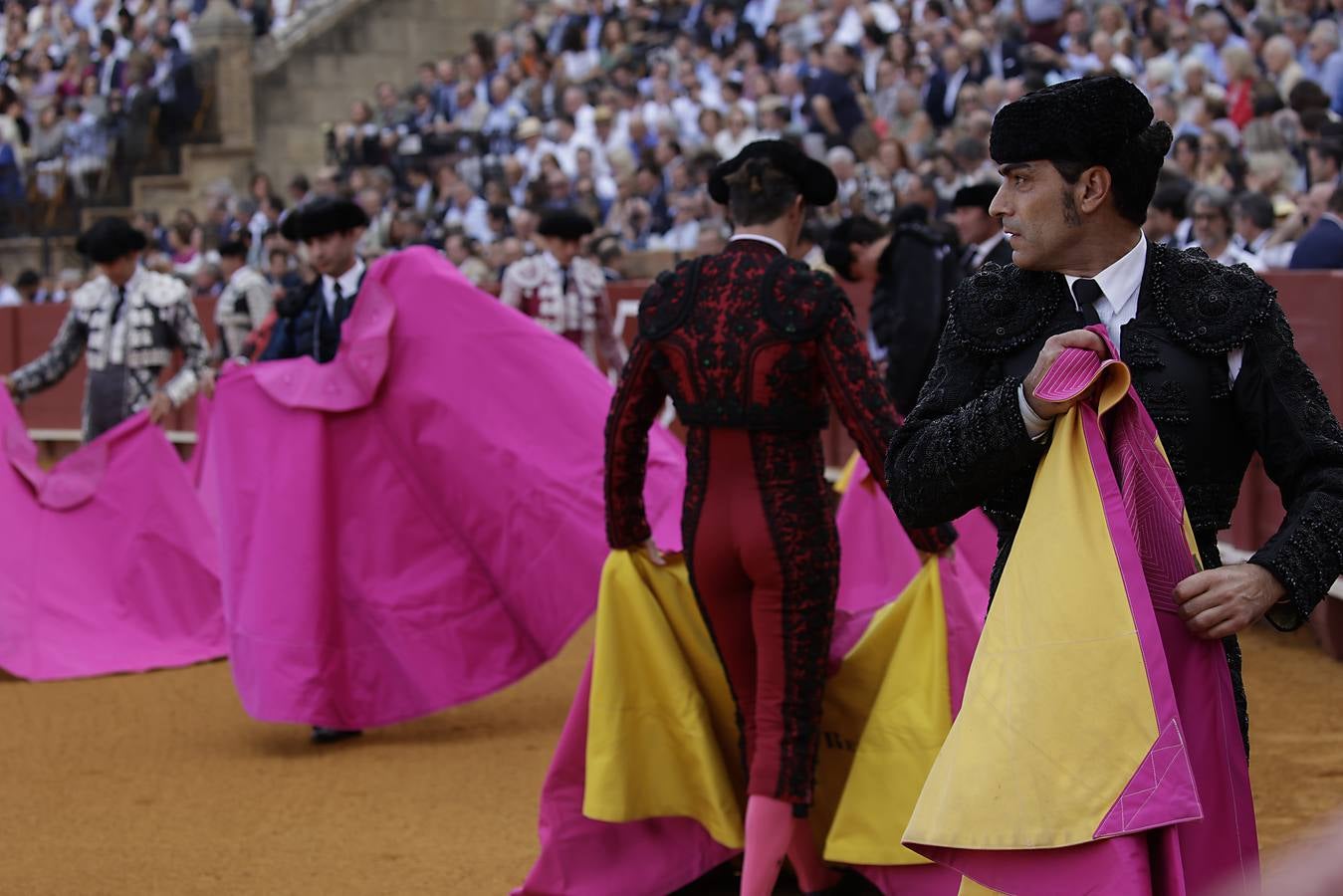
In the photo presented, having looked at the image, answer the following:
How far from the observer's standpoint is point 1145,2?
11945 millimetres

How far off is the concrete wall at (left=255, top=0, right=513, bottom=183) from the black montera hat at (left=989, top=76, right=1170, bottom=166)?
1891 cm

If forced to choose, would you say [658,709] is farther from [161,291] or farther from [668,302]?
[161,291]

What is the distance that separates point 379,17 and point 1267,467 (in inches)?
816

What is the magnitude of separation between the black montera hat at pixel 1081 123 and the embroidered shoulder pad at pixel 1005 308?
0.55 ft

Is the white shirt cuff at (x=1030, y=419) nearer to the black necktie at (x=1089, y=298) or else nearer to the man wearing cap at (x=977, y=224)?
the black necktie at (x=1089, y=298)

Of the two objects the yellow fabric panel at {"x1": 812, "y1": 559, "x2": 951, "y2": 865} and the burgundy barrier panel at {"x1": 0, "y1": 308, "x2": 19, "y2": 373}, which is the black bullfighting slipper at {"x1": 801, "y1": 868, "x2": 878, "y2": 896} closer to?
the yellow fabric panel at {"x1": 812, "y1": 559, "x2": 951, "y2": 865}

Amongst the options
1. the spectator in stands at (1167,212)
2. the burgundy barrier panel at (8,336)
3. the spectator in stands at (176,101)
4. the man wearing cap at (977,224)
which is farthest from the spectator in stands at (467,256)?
the spectator in stands at (176,101)

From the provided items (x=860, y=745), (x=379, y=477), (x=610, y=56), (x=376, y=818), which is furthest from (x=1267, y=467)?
(x=610, y=56)

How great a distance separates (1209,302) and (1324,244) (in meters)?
5.50

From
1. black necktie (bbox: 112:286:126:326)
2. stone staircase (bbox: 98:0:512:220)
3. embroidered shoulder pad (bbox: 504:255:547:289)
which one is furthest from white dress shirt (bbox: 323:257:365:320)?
stone staircase (bbox: 98:0:512:220)

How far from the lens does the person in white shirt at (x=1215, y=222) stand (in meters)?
7.26

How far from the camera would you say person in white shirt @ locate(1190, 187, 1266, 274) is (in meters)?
7.26

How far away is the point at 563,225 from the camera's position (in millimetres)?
7594

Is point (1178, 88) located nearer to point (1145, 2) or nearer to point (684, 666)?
point (1145, 2)
